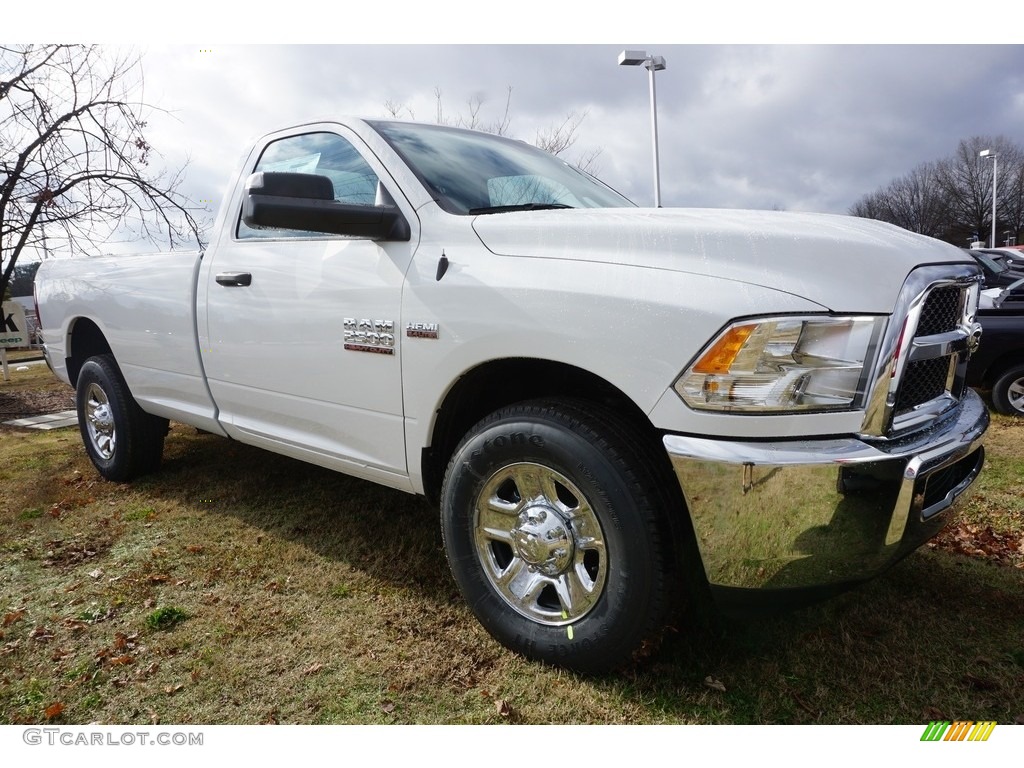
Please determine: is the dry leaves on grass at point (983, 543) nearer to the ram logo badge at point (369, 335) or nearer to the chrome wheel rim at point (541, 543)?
the chrome wheel rim at point (541, 543)

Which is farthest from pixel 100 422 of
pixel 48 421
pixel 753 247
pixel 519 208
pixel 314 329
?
pixel 753 247

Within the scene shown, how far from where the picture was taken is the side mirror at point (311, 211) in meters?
2.44

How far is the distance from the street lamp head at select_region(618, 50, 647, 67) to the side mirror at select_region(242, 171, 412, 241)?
26.3ft

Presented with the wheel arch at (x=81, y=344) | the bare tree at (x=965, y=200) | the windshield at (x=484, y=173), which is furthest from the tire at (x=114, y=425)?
the bare tree at (x=965, y=200)

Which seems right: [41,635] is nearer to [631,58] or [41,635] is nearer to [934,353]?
[934,353]

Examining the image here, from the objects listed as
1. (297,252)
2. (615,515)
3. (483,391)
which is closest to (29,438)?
(297,252)

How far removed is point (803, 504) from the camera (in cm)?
191

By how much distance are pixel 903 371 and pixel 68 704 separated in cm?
278

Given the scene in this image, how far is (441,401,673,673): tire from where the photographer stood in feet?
6.90

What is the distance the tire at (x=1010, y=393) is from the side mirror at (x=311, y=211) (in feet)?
19.4

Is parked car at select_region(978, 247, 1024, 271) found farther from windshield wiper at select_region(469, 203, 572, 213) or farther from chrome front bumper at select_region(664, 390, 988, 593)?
chrome front bumper at select_region(664, 390, 988, 593)

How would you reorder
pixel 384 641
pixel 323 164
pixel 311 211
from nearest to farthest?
pixel 311 211 → pixel 384 641 → pixel 323 164

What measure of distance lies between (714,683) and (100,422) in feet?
13.9

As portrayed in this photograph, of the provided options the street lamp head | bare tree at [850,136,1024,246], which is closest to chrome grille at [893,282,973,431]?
the street lamp head
